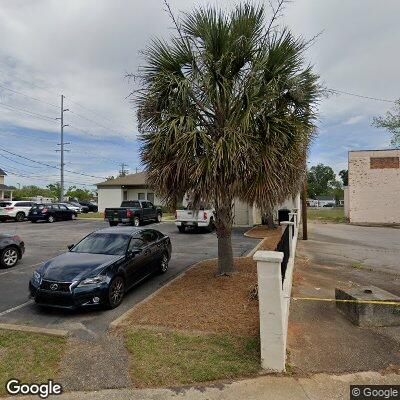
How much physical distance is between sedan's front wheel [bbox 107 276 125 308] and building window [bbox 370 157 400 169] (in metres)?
26.4

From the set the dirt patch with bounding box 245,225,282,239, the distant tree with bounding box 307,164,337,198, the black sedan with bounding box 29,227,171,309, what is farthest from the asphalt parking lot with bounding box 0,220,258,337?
the distant tree with bounding box 307,164,337,198

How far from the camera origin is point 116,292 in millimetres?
7285

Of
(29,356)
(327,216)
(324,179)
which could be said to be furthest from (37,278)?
(324,179)

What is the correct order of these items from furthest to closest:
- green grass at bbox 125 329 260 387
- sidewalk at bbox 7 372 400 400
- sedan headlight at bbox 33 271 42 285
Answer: sedan headlight at bbox 33 271 42 285 → green grass at bbox 125 329 260 387 → sidewalk at bbox 7 372 400 400

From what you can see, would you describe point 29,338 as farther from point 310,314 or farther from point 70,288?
point 310,314

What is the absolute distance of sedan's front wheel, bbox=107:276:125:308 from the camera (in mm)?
7016

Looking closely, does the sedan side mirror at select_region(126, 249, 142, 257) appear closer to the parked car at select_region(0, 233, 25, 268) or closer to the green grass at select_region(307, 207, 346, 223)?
the parked car at select_region(0, 233, 25, 268)

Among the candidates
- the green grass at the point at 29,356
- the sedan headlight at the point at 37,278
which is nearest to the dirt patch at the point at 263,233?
the sedan headlight at the point at 37,278

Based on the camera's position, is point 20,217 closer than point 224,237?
No

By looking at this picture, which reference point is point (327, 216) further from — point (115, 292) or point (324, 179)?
point (324, 179)

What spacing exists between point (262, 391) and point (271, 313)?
0.89 m

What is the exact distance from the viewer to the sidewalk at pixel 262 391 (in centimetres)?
403

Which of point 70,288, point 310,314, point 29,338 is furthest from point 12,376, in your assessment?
point 310,314

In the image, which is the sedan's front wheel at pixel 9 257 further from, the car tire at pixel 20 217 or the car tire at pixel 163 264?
the car tire at pixel 20 217
